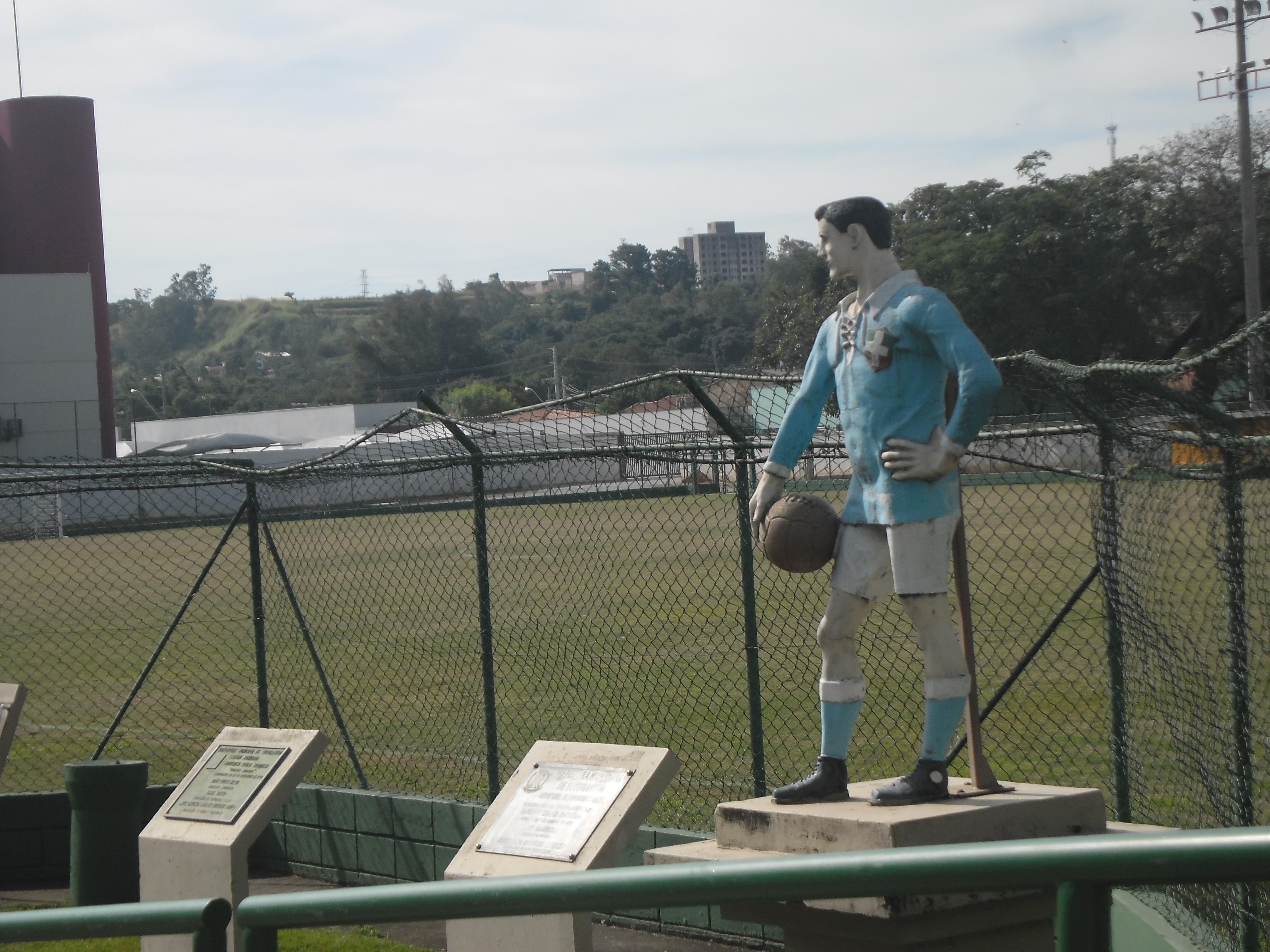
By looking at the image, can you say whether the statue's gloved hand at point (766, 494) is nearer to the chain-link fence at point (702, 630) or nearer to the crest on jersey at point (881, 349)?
the crest on jersey at point (881, 349)

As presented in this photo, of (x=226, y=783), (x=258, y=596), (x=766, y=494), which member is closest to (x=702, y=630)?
(x=258, y=596)

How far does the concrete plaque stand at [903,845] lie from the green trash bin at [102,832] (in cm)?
373

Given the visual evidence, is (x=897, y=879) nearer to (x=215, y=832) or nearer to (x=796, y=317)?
(x=215, y=832)

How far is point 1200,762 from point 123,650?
14244 millimetres

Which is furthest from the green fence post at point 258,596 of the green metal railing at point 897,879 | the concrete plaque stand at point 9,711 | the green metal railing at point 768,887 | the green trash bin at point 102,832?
the green metal railing at point 897,879

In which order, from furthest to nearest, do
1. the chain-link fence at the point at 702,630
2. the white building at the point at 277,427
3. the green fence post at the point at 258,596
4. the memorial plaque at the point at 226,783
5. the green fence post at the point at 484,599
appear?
the white building at the point at 277,427 < the green fence post at the point at 258,596 < the green fence post at the point at 484,599 < the memorial plaque at the point at 226,783 < the chain-link fence at the point at 702,630

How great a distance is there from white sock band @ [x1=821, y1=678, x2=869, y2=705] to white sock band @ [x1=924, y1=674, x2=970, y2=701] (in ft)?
0.81

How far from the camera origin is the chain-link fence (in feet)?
15.5

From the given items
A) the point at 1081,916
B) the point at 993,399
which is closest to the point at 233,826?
the point at 993,399

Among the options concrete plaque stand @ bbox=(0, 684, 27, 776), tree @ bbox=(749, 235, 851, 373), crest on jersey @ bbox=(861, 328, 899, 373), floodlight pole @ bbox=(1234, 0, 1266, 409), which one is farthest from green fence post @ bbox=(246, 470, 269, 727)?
tree @ bbox=(749, 235, 851, 373)

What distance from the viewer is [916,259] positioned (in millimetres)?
50219

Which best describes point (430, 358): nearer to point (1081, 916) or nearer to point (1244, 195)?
point (1244, 195)

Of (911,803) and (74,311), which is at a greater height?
(74,311)

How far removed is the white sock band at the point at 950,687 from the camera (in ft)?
13.9
